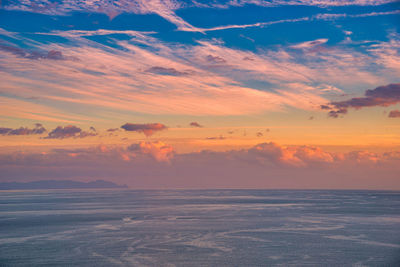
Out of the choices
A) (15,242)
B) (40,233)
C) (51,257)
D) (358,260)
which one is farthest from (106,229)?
(358,260)

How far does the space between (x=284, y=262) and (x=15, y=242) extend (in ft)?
153

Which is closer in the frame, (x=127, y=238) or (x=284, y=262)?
(x=284, y=262)

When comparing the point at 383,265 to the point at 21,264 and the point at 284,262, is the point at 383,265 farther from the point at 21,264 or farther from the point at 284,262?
the point at 21,264

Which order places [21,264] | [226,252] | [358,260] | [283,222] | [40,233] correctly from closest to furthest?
1. [21,264]
2. [358,260]
3. [226,252]
4. [40,233]
5. [283,222]

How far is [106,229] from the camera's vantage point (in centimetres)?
8788

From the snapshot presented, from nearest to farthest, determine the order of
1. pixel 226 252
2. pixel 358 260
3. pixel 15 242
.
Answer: pixel 358 260 → pixel 226 252 → pixel 15 242

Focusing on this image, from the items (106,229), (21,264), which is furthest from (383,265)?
(106,229)

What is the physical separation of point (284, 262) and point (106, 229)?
4686 centimetres

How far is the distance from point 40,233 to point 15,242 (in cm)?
1242

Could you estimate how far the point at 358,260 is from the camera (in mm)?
55469

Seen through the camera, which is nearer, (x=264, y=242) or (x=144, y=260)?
(x=144, y=260)

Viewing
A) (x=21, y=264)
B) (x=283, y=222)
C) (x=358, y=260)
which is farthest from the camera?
(x=283, y=222)

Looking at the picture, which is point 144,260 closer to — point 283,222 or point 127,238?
point 127,238

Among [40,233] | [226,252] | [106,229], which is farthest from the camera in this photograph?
[106,229]
